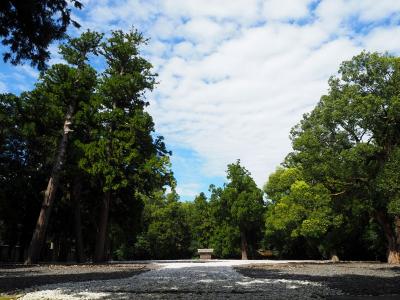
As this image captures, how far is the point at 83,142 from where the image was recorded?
29.1m

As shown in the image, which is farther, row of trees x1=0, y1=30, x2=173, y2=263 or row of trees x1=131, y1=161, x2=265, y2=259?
row of trees x1=131, y1=161, x2=265, y2=259

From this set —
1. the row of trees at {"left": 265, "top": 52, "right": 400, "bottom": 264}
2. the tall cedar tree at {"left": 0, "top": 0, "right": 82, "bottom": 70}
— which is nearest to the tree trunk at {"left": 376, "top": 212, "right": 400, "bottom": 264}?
the row of trees at {"left": 265, "top": 52, "right": 400, "bottom": 264}

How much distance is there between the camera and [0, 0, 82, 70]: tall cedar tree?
764 centimetres

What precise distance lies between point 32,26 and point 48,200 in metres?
19.3

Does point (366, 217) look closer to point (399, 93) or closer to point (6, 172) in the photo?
point (399, 93)

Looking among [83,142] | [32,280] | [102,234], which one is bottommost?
[32,280]

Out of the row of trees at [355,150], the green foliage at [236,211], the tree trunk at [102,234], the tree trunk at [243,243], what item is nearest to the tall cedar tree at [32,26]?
the row of trees at [355,150]

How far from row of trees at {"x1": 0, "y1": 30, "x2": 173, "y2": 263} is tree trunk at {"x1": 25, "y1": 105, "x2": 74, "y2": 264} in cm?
6

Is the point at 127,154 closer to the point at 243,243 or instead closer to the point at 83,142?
the point at 83,142

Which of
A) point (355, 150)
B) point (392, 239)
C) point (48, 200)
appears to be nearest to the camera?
point (355, 150)

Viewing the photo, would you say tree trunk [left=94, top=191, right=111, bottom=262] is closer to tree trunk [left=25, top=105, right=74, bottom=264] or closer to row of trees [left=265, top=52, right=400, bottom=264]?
tree trunk [left=25, top=105, right=74, bottom=264]

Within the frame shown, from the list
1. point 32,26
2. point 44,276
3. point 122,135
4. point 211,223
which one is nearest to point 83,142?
point 122,135

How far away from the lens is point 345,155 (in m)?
23.9

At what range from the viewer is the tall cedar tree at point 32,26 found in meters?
7.64
